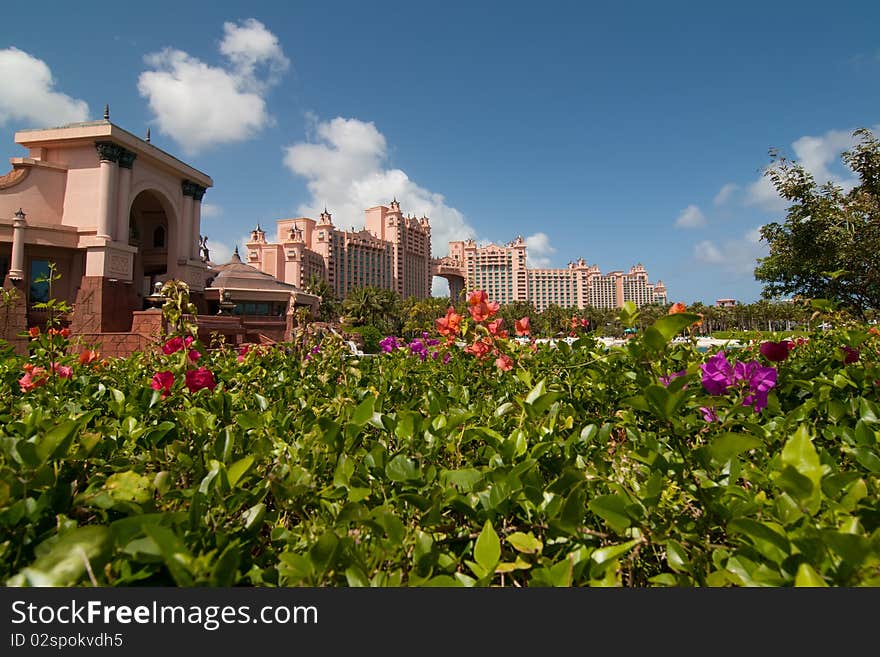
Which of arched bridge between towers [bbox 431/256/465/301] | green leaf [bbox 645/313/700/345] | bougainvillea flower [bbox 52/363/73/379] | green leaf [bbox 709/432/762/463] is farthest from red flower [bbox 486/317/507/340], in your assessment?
arched bridge between towers [bbox 431/256/465/301]

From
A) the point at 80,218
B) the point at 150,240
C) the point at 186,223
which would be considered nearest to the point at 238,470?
the point at 80,218

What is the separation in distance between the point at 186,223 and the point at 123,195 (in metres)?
3.83

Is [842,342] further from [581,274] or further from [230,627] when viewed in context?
[581,274]

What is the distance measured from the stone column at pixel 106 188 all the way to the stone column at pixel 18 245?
2.39m

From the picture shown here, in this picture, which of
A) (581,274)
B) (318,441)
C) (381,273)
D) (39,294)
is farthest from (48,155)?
(581,274)

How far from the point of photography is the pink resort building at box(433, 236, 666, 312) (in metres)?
125

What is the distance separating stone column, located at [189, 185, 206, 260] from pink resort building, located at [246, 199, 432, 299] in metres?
47.0

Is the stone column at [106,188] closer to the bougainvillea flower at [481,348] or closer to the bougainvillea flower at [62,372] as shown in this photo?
the bougainvillea flower at [62,372]

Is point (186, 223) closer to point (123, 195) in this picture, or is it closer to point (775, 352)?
point (123, 195)

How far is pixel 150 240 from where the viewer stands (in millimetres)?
23922

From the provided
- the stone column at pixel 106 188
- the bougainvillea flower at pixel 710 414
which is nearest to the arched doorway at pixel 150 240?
the stone column at pixel 106 188

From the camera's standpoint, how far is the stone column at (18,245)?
55.4 feet

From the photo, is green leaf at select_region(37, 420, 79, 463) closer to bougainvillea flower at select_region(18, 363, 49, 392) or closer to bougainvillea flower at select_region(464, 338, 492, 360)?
bougainvillea flower at select_region(18, 363, 49, 392)

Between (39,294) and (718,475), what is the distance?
25628 mm
